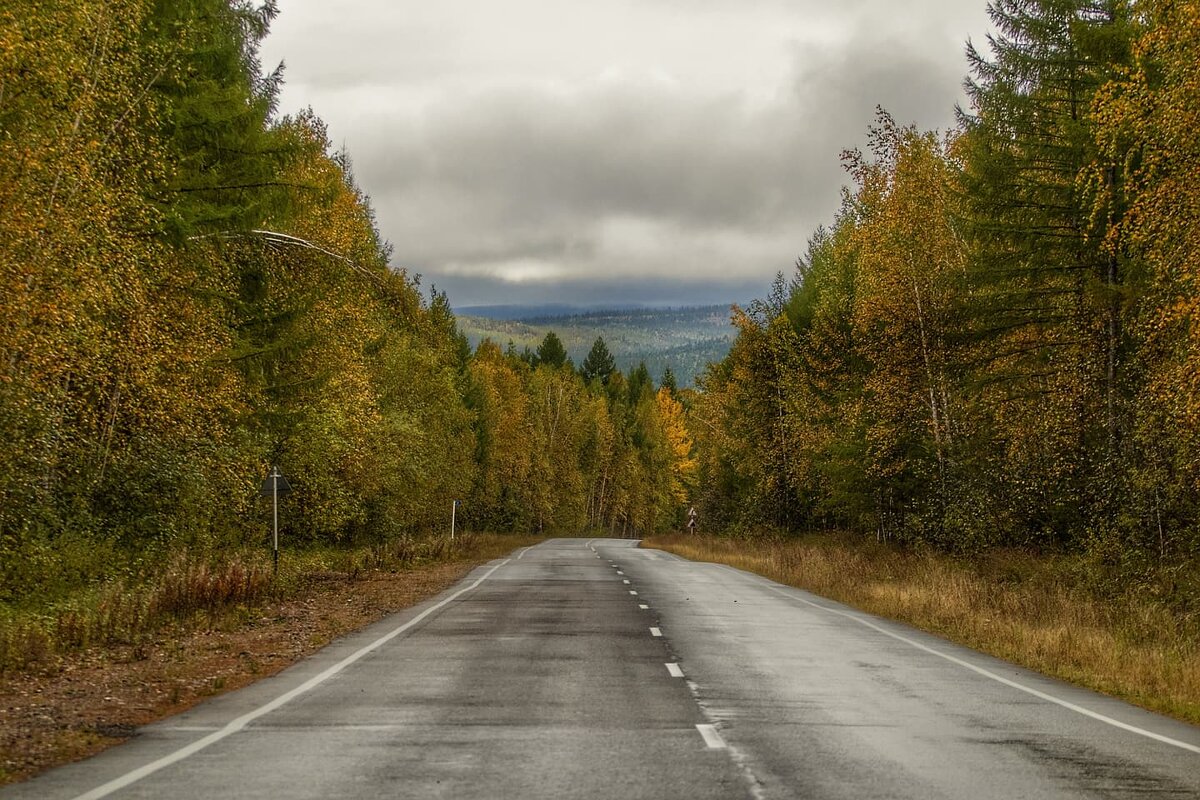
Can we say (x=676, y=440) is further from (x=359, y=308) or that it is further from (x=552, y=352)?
(x=359, y=308)

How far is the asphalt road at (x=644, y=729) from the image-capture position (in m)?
7.30

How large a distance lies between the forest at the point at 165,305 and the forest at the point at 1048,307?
13955 millimetres

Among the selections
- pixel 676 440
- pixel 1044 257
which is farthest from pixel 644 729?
pixel 676 440

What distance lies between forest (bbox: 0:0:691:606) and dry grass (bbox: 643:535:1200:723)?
1295cm

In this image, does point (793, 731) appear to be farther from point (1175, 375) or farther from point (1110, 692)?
point (1175, 375)

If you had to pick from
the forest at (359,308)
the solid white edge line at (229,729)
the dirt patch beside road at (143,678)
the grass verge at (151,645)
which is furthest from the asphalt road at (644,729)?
the forest at (359,308)

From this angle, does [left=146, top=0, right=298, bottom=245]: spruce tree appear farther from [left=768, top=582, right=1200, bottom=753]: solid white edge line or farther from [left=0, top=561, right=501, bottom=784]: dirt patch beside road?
[left=768, top=582, right=1200, bottom=753]: solid white edge line

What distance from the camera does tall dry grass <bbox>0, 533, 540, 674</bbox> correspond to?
13594 mm

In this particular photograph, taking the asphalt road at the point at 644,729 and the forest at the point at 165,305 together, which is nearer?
the asphalt road at the point at 644,729

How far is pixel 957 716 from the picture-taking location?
34.4ft

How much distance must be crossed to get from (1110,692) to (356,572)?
2202 centimetres

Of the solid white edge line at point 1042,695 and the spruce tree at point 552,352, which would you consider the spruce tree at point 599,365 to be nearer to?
the spruce tree at point 552,352

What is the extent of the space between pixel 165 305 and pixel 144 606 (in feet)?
22.4

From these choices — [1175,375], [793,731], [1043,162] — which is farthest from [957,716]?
[1043,162]
